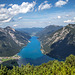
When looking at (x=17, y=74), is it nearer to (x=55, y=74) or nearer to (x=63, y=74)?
(x=55, y=74)

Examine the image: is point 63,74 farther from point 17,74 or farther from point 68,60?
point 68,60

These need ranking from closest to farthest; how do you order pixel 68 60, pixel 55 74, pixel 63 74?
pixel 63 74
pixel 55 74
pixel 68 60

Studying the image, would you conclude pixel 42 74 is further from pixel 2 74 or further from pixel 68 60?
pixel 68 60

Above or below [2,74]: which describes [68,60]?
below

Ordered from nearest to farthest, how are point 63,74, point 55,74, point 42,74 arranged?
point 63,74 < point 55,74 < point 42,74

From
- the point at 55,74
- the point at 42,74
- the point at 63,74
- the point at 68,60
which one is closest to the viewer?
the point at 63,74

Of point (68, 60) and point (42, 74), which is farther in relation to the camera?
point (68, 60)

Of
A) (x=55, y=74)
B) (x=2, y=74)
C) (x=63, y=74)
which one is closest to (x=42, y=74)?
(x=55, y=74)

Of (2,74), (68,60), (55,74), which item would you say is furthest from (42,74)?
(68,60)
